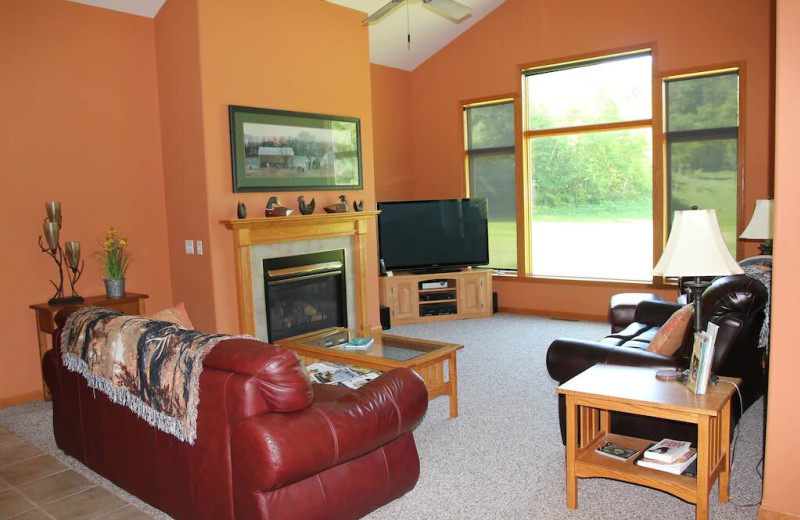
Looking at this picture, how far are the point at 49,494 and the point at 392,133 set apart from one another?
5.69m

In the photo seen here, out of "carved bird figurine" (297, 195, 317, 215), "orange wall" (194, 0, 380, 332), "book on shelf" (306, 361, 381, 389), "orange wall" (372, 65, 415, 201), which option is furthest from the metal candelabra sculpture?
"orange wall" (372, 65, 415, 201)

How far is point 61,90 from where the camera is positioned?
497cm

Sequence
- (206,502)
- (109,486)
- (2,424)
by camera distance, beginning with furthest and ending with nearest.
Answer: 1. (2,424)
2. (109,486)
3. (206,502)

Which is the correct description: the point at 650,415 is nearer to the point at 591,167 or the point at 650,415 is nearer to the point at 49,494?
the point at 49,494

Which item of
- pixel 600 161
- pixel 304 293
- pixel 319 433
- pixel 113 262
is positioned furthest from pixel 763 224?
pixel 113 262

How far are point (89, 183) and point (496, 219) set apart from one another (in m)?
4.57

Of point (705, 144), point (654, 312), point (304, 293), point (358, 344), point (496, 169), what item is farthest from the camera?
point (496, 169)

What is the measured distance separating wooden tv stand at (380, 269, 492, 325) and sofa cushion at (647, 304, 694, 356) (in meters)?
4.10

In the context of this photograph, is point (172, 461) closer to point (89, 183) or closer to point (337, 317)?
point (89, 183)

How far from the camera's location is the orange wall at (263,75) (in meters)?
5.21

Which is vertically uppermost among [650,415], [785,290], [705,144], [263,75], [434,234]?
[263,75]

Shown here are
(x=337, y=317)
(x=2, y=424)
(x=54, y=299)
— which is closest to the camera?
(x=2, y=424)

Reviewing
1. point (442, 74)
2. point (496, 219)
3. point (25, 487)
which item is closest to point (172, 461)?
point (25, 487)

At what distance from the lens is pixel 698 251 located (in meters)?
2.75
